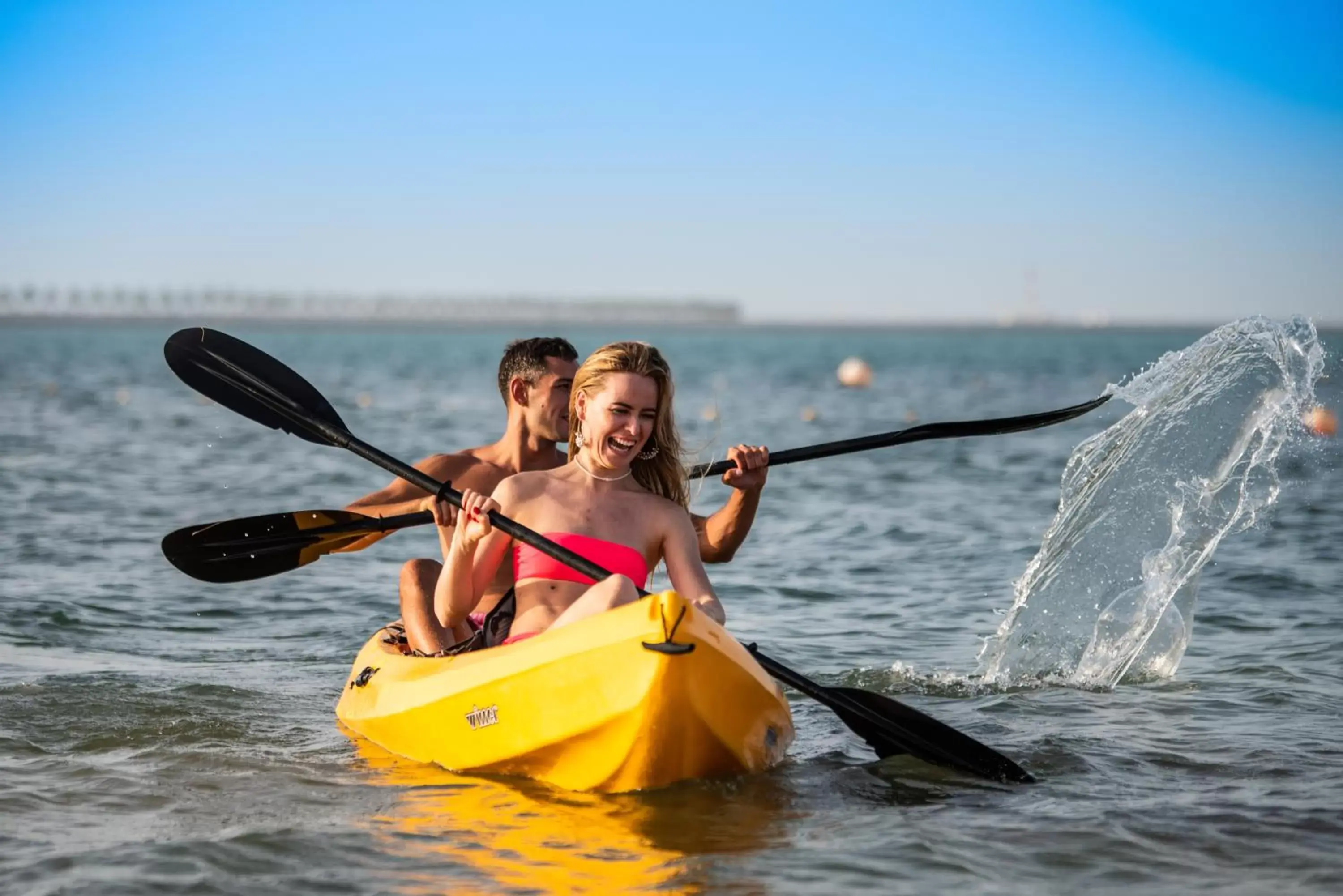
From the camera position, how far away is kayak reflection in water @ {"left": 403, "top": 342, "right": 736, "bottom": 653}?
16.4 ft

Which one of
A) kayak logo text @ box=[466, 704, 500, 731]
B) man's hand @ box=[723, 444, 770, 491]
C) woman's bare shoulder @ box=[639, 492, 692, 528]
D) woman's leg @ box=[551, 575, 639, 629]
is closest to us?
woman's leg @ box=[551, 575, 639, 629]

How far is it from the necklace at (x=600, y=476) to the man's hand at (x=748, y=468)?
66 centimetres

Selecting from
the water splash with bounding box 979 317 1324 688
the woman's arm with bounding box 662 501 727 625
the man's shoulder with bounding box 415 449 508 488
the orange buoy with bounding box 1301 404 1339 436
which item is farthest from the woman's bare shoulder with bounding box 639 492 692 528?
the orange buoy with bounding box 1301 404 1339 436

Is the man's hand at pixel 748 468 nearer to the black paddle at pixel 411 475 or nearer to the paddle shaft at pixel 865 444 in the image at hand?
the paddle shaft at pixel 865 444

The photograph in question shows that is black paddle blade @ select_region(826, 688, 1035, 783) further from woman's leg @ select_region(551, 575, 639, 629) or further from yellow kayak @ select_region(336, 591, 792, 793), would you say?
woman's leg @ select_region(551, 575, 639, 629)

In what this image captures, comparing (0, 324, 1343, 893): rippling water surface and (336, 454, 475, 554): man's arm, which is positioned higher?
(336, 454, 475, 554): man's arm

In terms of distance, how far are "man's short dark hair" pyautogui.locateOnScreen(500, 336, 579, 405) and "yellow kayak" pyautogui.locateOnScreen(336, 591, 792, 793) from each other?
140cm

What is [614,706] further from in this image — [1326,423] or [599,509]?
[1326,423]

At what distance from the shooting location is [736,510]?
6012 mm

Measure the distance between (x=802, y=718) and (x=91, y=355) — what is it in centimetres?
6173

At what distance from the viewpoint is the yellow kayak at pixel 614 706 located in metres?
4.38

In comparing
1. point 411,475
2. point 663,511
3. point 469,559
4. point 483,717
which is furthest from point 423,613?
point 663,511

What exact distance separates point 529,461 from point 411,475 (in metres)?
0.88

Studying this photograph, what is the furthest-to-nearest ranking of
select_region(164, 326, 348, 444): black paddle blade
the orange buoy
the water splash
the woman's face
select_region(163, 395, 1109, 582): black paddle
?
the orange buoy
the water splash
select_region(164, 326, 348, 444): black paddle blade
select_region(163, 395, 1109, 582): black paddle
the woman's face
